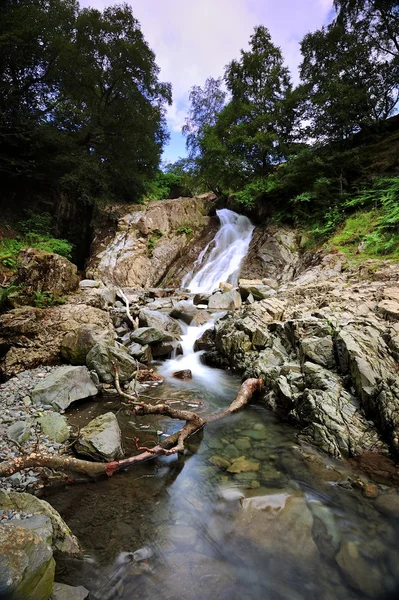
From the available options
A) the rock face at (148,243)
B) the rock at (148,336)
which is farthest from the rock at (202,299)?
the rock face at (148,243)

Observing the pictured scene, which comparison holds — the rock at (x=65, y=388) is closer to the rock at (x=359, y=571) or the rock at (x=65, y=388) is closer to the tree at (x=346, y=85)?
the rock at (x=359, y=571)

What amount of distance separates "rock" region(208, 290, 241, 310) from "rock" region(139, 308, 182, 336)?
1.87m

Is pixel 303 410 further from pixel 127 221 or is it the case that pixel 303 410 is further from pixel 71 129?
pixel 71 129

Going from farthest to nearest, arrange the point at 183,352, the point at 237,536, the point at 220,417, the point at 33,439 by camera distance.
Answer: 1. the point at 183,352
2. the point at 220,417
3. the point at 33,439
4. the point at 237,536

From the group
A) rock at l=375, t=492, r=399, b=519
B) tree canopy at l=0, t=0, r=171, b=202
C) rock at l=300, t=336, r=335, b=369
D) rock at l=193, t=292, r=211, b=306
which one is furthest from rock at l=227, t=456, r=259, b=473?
tree canopy at l=0, t=0, r=171, b=202

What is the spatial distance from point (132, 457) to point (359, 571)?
242 cm

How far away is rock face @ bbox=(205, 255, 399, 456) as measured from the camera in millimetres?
3641

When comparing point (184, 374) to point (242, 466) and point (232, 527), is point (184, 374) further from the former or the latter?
point (232, 527)

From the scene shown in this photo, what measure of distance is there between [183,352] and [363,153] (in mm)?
13262

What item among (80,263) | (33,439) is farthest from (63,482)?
(80,263)

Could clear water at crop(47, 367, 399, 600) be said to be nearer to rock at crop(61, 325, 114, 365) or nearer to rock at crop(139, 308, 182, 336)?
rock at crop(61, 325, 114, 365)

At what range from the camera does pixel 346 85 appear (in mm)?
12664

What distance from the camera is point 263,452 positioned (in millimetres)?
3816

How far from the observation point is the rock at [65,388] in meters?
4.50
